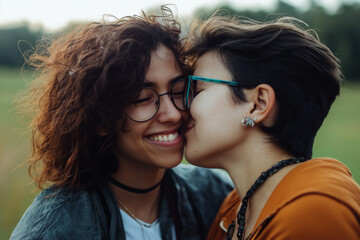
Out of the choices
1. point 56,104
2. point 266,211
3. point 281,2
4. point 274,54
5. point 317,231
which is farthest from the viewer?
point 281,2

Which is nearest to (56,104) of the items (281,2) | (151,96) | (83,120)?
(83,120)

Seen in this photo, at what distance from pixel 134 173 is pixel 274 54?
56.1 inches

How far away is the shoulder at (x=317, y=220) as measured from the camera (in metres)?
1.64

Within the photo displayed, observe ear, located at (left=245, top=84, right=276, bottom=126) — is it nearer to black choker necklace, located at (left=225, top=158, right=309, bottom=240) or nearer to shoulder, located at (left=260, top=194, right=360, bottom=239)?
black choker necklace, located at (left=225, top=158, right=309, bottom=240)

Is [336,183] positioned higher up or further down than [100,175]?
higher up

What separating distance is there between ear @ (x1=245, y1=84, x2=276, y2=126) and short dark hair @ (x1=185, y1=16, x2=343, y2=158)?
37mm

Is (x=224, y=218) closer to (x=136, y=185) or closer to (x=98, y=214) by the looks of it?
(x=136, y=185)

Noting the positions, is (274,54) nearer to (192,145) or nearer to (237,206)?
(192,145)

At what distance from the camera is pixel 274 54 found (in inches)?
90.5

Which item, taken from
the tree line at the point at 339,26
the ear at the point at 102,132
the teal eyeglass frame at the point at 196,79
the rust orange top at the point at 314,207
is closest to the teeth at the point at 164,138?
the teal eyeglass frame at the point at 196,79

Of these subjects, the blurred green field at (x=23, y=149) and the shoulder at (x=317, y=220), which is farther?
the blurred green field at (x=23, y=149)

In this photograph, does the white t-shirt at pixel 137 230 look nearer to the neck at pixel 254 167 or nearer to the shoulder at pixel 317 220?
the neck at pixel 254 167

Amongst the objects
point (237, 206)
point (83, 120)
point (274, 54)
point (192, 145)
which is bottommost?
point (237, 206)

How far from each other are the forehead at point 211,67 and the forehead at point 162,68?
0.17 metres
